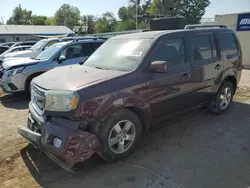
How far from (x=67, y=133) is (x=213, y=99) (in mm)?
3505

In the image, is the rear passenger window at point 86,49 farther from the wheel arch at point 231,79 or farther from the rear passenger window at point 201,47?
the wheel arch at point 231,79

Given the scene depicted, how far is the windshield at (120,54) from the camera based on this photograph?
151 inches

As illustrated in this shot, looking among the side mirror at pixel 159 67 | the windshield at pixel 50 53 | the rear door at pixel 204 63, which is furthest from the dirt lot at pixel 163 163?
the windshield at pixel 50 53

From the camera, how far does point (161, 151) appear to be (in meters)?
3.88

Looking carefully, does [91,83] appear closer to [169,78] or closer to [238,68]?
[169,78]

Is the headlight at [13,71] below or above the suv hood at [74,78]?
below

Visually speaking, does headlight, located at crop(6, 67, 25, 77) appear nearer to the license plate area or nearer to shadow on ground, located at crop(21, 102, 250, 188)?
shadow on ground, located at crop(21, 102, 250, 188)

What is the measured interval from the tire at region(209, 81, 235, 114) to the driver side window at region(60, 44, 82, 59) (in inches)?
187

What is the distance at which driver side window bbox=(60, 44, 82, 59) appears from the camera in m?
7.91

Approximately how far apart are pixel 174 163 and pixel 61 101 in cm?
184

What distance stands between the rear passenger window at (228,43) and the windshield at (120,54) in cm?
210

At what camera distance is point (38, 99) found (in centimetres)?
364

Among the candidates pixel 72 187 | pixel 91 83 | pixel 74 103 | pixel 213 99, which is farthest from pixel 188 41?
pixel 72 187

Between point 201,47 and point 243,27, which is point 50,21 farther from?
point 201,47
